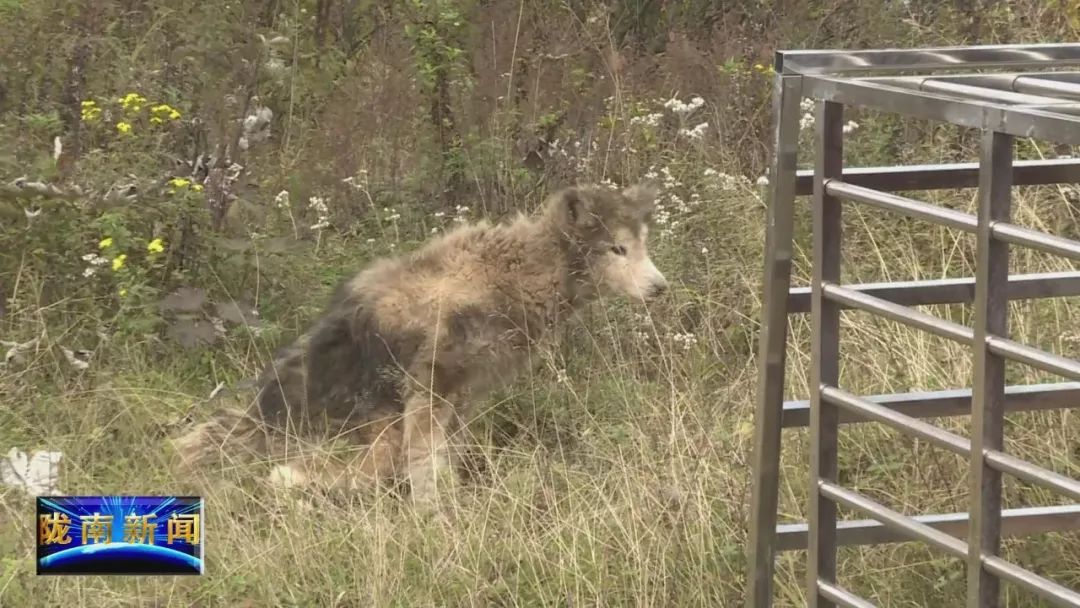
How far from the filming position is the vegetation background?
14.0 feet

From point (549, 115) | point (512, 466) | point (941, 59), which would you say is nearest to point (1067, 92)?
point (941, 59)

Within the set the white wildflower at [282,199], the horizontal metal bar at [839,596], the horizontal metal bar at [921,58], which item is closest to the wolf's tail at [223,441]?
the white wildflower at [282,199]

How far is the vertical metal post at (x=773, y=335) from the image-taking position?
10.8 feet

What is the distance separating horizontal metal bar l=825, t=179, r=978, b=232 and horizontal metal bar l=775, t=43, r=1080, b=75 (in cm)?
39

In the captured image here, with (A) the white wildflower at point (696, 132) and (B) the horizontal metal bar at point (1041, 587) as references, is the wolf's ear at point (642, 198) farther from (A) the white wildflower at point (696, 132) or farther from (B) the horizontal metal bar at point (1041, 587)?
(B) the horizontal metal bar at point (1041, 587)

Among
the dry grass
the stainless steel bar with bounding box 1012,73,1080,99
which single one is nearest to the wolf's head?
the dry grass

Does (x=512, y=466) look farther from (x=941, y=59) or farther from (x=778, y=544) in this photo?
(x=941, y=59)

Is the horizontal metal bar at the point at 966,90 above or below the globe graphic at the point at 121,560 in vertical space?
above

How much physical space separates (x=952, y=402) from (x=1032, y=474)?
3.13 ft

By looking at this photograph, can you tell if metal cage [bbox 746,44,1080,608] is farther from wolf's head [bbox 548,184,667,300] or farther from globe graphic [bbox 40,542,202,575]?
wolf's head [bbox 548,184,667,300]

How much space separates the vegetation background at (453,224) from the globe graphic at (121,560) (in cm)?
6

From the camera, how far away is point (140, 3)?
885cm

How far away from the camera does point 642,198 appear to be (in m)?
6.50

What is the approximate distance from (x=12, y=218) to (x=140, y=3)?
8.69 ft
